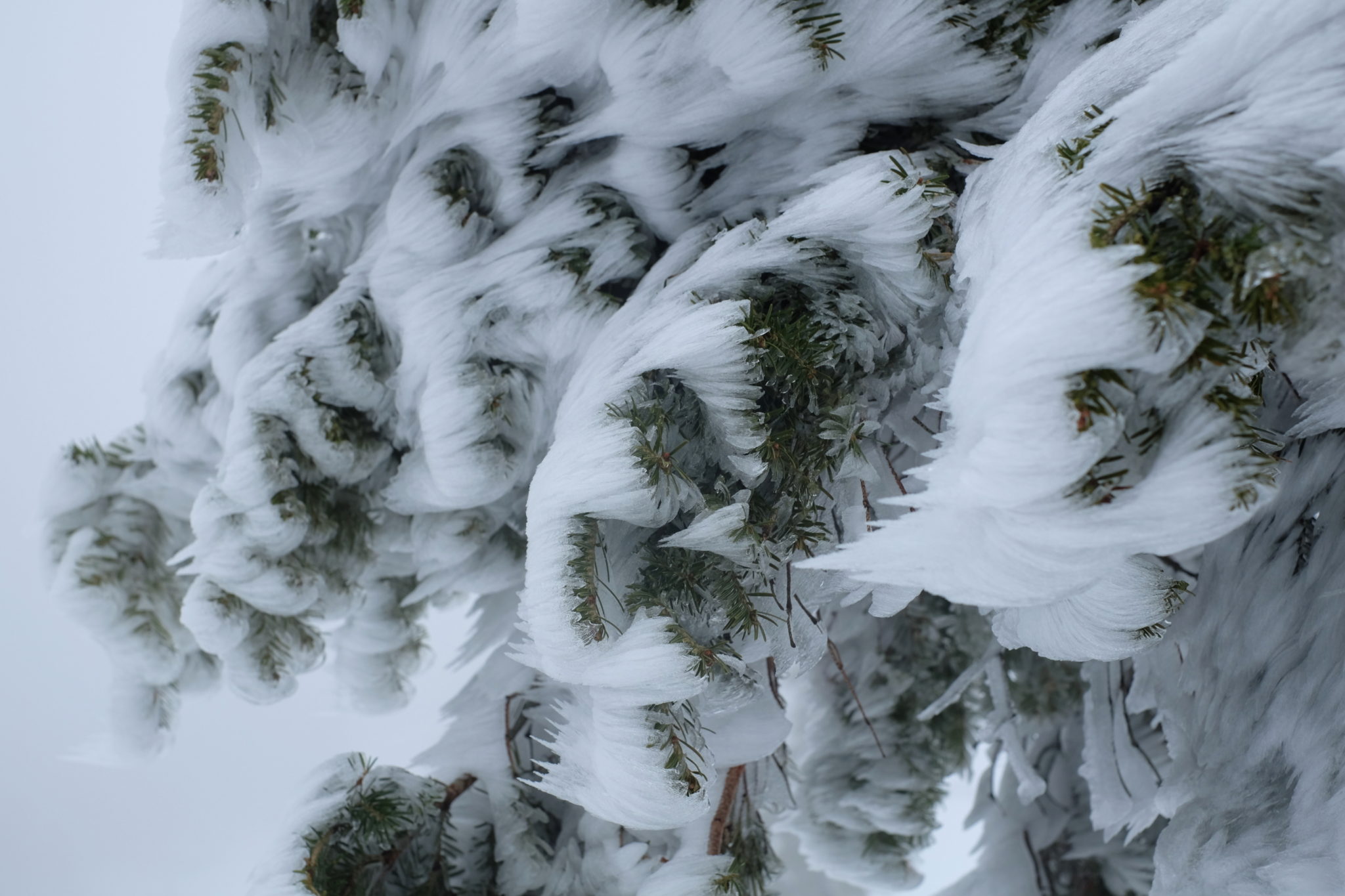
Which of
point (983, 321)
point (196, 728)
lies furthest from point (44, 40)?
point (983, 321)

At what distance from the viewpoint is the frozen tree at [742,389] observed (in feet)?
1.74

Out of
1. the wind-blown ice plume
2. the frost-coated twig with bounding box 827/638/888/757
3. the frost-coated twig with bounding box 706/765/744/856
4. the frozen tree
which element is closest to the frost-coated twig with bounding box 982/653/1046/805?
the frozen tree

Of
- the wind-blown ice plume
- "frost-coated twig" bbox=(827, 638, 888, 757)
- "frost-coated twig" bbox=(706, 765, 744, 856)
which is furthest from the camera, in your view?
"frost-coated twig" bbox=(706, 765, 744, 856)

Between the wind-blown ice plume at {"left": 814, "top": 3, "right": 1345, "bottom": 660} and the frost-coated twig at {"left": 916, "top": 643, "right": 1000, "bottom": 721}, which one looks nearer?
the wind-blown ice plume at {"left": 814, "top": 3, "right": 1345, "bottom": 660}

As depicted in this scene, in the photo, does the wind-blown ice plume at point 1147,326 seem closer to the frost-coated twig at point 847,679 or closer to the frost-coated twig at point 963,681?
the frost-coated twig at point 847,679

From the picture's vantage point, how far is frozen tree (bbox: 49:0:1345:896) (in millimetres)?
531

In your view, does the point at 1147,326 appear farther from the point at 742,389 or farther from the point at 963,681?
the point at 963,681

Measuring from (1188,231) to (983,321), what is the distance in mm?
111

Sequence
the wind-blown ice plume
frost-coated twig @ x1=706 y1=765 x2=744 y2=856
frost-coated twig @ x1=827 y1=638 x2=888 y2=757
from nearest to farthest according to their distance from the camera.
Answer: the wind-blown ice plume
frost-coated twig @ x1=827 y1=638 x2=888 y2=757
frost-coated twig @ x1=706 y1=765 x2=744 y2=856

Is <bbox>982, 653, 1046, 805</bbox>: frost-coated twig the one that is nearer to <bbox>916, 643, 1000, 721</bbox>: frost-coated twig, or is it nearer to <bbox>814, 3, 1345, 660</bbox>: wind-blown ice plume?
<bbox>916, 643, 1000, 721</bbox>: frost-coated twig

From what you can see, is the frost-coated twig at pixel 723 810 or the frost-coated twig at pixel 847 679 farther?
the frost-coated twig at pixel 723 810

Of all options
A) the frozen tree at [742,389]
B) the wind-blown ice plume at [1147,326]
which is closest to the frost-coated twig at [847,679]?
the frozen tree at [742,389]

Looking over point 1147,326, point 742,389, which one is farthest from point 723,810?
point 1147,326

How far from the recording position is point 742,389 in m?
0.74
